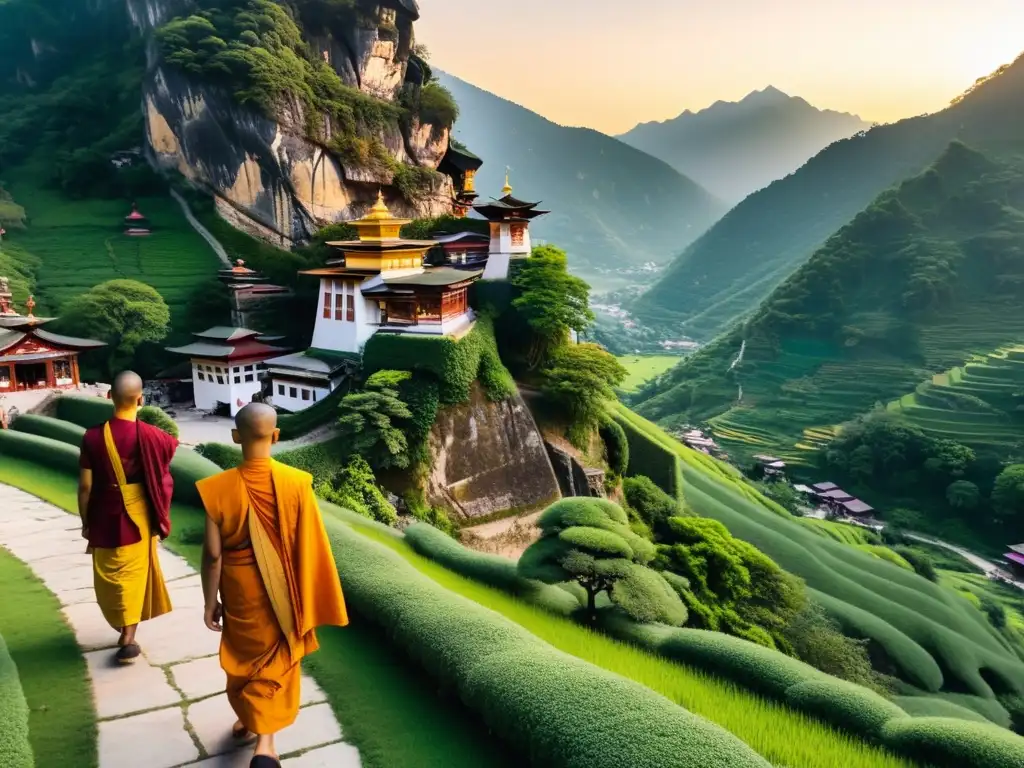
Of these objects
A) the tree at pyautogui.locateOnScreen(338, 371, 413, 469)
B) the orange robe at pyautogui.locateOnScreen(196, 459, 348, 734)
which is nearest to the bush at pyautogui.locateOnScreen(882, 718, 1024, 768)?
the orange robe at pyautogui.locateOnScreen(196, 459, 348, 734)

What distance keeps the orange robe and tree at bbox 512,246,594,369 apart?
18.2m

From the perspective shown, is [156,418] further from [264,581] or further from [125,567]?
[264,581]

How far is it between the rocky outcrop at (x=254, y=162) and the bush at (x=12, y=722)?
27.3 meters

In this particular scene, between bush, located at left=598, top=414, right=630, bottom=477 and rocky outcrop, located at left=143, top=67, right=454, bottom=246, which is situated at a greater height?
rocky outcrop, located at left=143, top=67, right=454, bottom=246

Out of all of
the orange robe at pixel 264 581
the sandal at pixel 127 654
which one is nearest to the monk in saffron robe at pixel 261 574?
the orange robe at pixel 264 581

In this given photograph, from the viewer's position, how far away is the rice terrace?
427 centimetres

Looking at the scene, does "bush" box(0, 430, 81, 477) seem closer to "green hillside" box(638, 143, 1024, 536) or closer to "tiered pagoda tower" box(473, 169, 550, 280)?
"tiered pagoda tower" box(473, 169, 550, 280)

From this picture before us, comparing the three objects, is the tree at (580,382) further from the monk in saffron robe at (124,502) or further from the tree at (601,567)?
the monk in saffron robe at (124,502)

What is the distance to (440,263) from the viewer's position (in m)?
27.3

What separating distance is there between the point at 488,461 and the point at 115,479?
1498cm

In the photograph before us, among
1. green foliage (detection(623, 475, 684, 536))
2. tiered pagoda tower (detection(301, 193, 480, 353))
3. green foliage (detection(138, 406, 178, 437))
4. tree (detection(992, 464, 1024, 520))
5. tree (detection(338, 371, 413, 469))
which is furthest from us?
tree (detection(992, 464, 1024, 520))

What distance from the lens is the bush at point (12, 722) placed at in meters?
3.52

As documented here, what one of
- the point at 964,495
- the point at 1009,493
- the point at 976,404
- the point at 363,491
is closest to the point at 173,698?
the point at 363,491


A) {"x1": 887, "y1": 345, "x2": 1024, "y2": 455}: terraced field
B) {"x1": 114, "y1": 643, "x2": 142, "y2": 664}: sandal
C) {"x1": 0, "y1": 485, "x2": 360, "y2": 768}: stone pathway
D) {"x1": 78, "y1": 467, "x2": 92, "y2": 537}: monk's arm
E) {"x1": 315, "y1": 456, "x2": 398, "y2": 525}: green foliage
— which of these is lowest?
{"x1": 887, "y1": 345, "x2": 1024, "y2": 455}: terraced field
